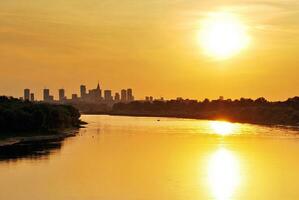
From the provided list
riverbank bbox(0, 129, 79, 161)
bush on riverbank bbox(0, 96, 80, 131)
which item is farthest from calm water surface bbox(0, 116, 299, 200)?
bush on riverbank bbox(0, 96, 80, 131)

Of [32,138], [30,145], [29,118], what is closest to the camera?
[30,145]

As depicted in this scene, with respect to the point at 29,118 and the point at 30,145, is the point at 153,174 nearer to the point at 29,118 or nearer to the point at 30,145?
the point at 30,145

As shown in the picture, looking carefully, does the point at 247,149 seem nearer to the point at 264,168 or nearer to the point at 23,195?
the point at 264,168

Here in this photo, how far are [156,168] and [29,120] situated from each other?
35.7 metres

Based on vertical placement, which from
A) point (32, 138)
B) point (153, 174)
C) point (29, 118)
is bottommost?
point (153, 174)

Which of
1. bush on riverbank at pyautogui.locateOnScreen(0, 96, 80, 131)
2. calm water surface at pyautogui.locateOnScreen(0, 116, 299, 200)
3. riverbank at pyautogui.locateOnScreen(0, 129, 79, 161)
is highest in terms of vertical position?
bush on riverbank at pyautogui.locateOnScreen(0, 96, 80, 131)

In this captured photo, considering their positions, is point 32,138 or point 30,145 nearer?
point 30,145

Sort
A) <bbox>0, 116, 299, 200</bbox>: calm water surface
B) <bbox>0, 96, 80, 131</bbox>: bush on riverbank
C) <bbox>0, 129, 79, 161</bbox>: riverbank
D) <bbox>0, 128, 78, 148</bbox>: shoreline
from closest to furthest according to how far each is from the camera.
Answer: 1. <bbox>0, 116, 299, 200</bbox>: calm water surface
2. <bbox>0, 129, 79, 161</bbox>: riverbank
3. <bbox>0, 128, 78, 148</bbox>: shoreline
4. <bbox>0, 96, 80, 131</bbox>: bush on riverbank

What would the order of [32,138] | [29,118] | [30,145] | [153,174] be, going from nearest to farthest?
[153,174] < [30,145] < [32,138] < [29,118]

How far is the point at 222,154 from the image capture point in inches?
2657

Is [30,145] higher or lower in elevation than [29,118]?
lower

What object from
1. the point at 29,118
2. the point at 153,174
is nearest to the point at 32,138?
the point at 29,118

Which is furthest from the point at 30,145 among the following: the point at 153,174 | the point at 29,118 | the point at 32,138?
the point at 153,174

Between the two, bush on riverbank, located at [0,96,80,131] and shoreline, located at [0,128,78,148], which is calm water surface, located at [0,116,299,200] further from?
bush on riverbank, located at [0,96,80,131]
